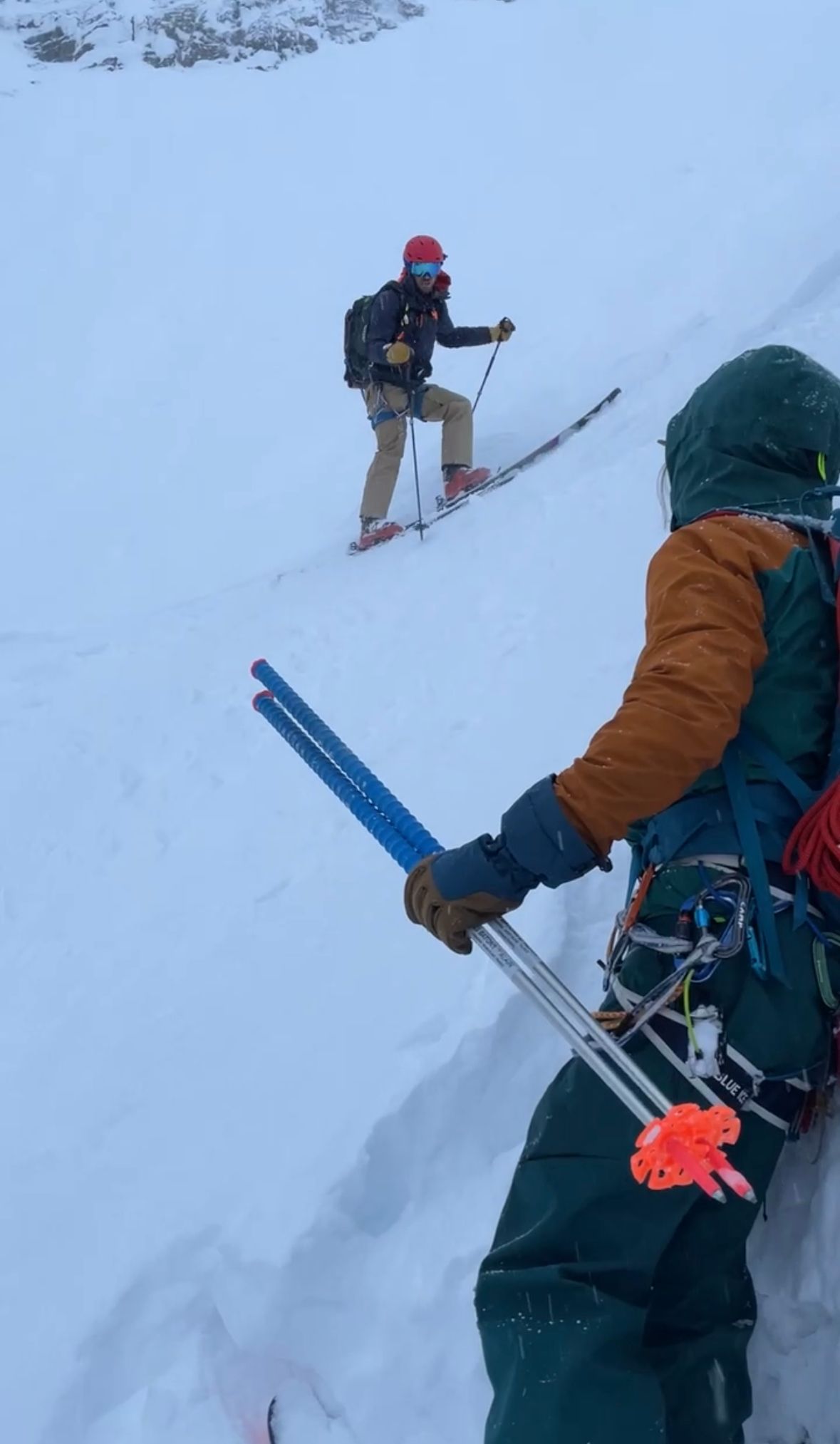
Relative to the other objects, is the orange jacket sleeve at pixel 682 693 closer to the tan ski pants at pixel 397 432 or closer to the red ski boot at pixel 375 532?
the red ski boot at pixel 375 532

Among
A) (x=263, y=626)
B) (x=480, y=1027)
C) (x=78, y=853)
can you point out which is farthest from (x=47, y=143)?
(x=480, y=1027)

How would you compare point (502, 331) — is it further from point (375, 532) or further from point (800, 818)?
point (800, 818)

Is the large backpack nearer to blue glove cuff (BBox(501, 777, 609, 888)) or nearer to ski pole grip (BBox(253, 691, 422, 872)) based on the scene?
blue glove cuff (BBox(501, 777, 609, 888))

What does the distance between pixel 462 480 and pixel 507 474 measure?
560 millimetres

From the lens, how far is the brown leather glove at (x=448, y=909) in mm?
2049

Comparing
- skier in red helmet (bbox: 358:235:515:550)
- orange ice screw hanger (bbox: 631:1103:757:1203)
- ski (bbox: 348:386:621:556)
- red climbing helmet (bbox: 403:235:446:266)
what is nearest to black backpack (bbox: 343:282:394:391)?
skier in red helmet (bbox: 358:235:515:550)

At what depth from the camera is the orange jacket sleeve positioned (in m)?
1.87

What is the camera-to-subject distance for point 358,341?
852 cm

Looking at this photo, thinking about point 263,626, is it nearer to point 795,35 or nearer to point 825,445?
point 825,445

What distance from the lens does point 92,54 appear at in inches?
1058

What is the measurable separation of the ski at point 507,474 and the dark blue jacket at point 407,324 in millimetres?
1074

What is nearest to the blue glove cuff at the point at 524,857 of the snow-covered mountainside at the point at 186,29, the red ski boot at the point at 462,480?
the red ski boot at the point at 462,480

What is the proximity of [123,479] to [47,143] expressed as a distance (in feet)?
48.3

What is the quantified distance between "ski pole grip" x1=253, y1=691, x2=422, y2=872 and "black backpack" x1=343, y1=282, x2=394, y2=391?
5.71 metres
